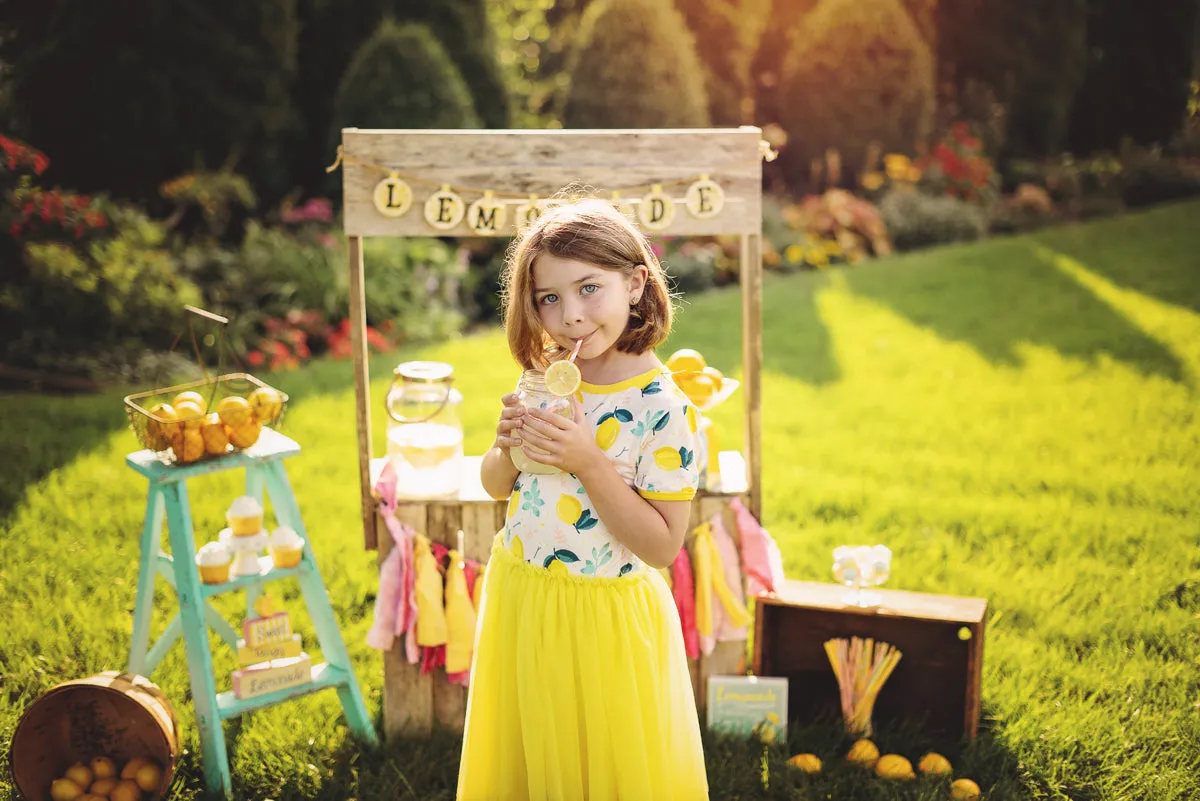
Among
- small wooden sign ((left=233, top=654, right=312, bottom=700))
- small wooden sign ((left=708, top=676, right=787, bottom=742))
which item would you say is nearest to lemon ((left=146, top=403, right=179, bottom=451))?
small wooden sign ((left=233, top=654, right=312, bottom=700))

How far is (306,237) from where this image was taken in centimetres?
775

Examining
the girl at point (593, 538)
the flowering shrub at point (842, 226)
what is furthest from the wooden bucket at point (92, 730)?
the flowering shrub at point (842, 226)

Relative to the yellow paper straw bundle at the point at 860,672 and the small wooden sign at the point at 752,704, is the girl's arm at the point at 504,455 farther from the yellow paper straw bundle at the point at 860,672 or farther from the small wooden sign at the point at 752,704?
the yellow paper straw bundle at the point at 860,672

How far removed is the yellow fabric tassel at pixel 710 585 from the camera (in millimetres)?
3096

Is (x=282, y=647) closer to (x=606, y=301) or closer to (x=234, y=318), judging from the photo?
(x=606, y=301)

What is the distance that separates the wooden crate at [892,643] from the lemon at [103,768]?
184 cm

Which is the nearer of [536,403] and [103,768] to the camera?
[536,403]

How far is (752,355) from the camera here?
3100 mm

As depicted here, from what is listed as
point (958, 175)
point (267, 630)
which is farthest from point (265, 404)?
point (958, 175)

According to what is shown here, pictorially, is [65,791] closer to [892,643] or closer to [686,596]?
[686,596]

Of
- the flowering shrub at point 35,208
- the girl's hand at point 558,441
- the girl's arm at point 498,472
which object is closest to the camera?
the girl's hand at point 558,441

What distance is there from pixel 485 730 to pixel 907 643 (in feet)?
4.90

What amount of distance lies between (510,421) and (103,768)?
5.42 ft

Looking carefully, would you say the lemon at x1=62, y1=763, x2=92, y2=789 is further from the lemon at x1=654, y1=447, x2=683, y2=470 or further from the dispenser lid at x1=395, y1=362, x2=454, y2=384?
the lemon at x1=654, y1=447, x2=683, y2=470
